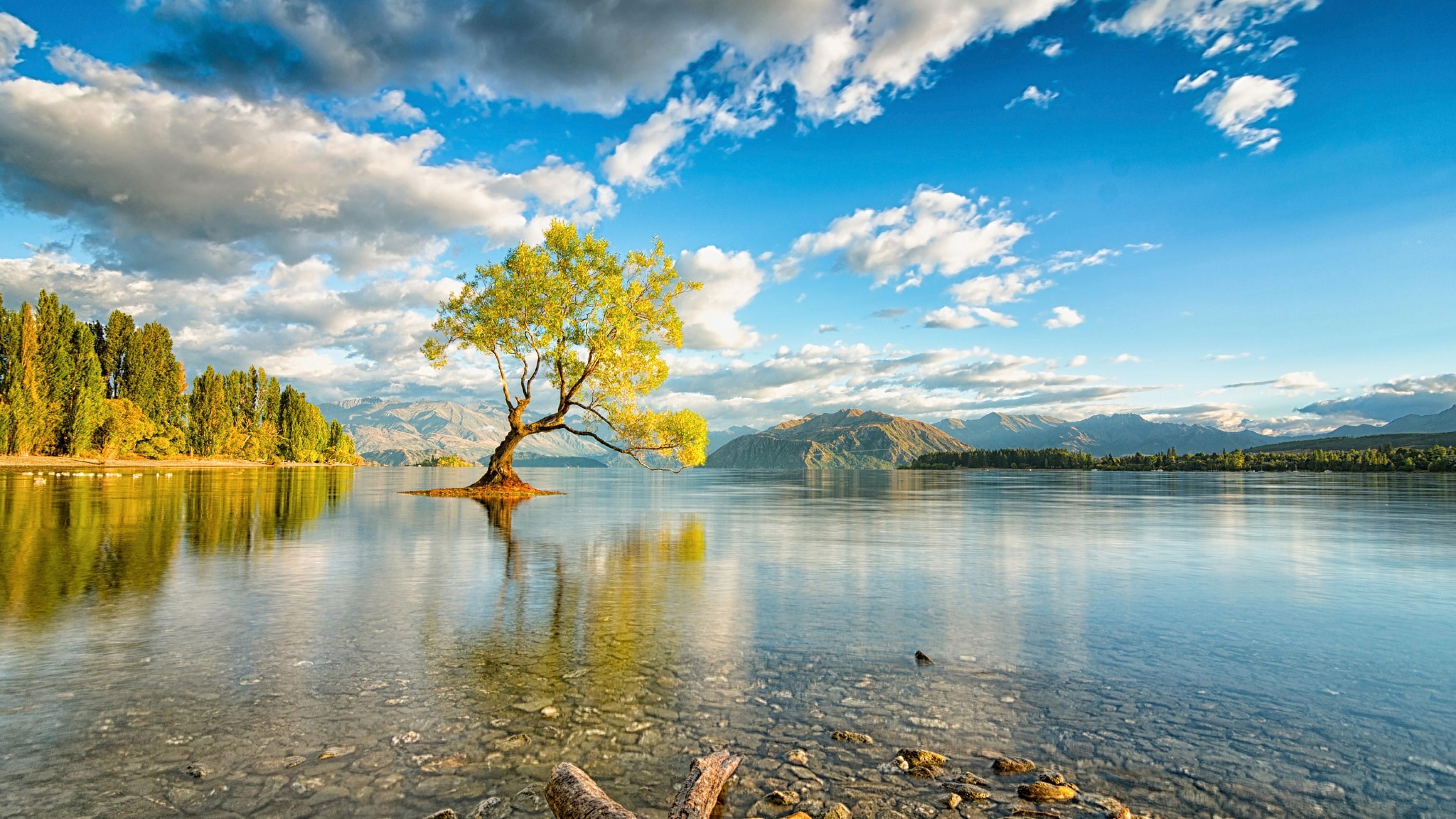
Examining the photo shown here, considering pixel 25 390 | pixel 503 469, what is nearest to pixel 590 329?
pixel 503 469

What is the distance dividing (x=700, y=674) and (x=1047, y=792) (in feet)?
16.5

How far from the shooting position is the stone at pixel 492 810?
20.2 feet

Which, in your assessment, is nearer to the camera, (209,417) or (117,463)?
(117,463)

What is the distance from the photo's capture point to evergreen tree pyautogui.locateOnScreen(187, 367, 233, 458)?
15275 centimetres

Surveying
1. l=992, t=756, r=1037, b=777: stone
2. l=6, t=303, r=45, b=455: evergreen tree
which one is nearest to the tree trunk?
l=992, t=756, r=1037, b=777: stone

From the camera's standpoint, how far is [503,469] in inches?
2323

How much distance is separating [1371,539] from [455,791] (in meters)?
39.8

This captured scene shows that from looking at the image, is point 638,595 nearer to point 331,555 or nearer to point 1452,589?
point 331,555

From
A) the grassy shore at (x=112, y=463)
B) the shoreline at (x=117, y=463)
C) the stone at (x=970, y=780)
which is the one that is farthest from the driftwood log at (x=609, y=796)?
the shoreline at (x=117, y=463)

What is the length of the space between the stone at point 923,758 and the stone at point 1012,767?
1.80 ft

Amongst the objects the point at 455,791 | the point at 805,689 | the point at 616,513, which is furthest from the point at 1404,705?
the point at 616,513

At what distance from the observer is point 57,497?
4362 centimetres

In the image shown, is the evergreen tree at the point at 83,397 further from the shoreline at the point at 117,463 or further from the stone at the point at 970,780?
the stone at the point at 970,780

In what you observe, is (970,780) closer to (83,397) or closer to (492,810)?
(492,810)
